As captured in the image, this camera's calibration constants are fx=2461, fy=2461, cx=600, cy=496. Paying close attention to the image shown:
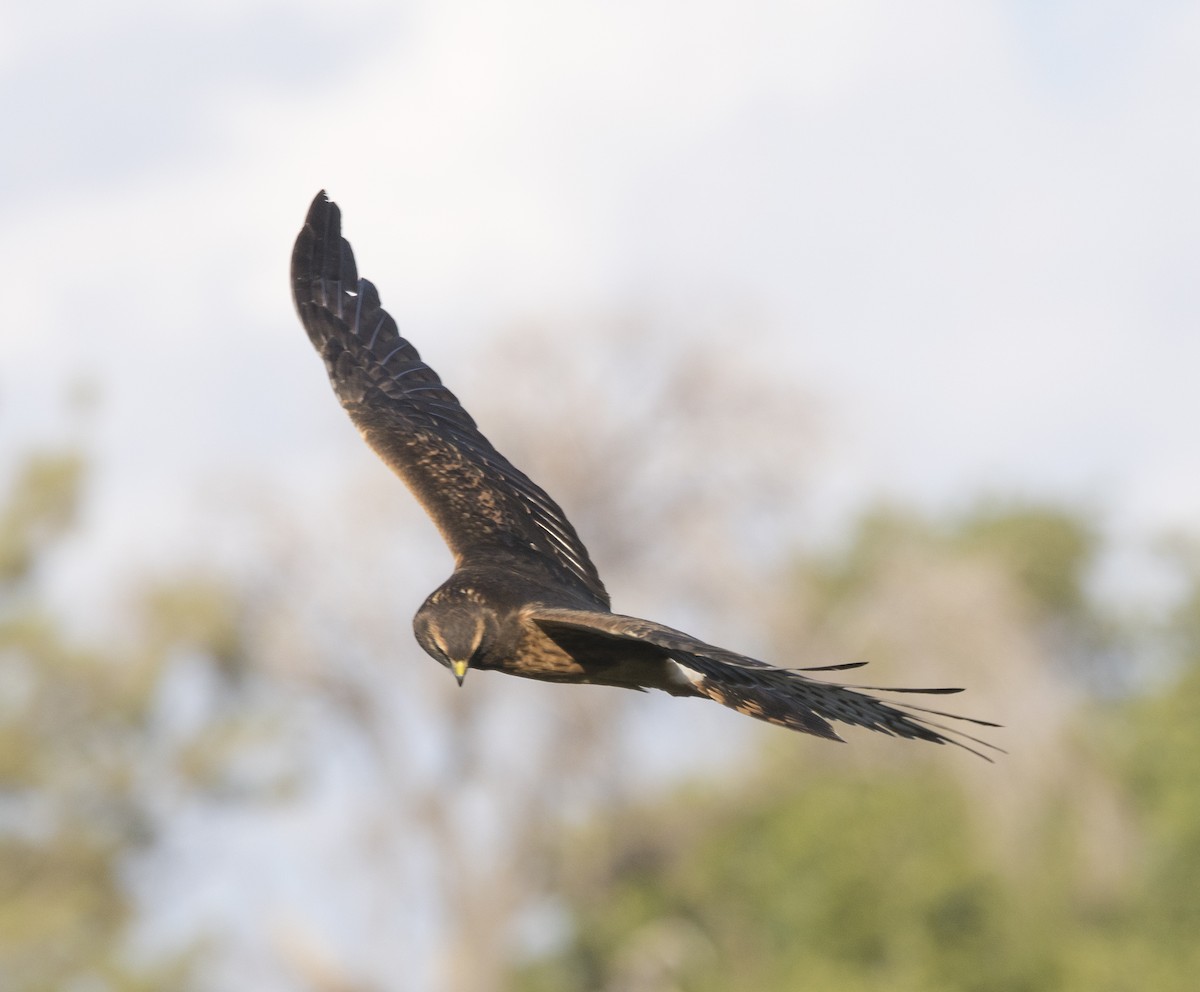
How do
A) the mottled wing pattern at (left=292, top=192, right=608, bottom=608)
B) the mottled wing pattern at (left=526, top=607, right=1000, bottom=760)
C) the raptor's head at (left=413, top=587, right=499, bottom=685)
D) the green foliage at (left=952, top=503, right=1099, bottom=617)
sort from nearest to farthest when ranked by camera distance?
1. the mottled wing pattern at (left=526, top=607, right=1000, bottom=760)
2. the raptor's head at (left=413, top=587, right=499, bottom=685)
3. the mottled wing pattern at (left=292, top=192, right=608, bottom=608)
4. the green foliage at (left=952, top=503, right=1099, bottom=617)

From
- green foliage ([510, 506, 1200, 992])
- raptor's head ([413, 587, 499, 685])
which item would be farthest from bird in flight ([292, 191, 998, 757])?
green foliage ([510, 506, 1200, 992])

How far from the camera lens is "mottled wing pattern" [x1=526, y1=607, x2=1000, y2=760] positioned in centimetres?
846

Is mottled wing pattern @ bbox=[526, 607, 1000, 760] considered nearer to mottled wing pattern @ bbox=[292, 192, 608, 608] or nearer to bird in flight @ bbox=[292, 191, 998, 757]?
bird in flight @ bbox=[292, 191, 998, 757]

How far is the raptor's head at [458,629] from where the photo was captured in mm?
9867

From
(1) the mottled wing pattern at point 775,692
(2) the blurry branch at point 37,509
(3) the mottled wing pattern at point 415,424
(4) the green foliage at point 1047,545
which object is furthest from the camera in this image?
(4) the green foliage at point 1047,545

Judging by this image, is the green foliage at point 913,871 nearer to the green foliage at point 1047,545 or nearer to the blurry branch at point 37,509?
the green foliage at point 1047,545

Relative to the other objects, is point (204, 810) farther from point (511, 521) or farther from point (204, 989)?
point (511, 521)

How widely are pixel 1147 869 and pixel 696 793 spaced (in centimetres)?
816

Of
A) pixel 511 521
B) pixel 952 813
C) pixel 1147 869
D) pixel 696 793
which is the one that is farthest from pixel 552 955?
pixel 511 521

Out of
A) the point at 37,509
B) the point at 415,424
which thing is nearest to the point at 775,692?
the point at 415,424

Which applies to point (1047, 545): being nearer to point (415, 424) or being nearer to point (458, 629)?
point (415, 424)

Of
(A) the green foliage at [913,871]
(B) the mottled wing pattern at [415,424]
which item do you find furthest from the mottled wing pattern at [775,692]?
(A) the green foliage at [913,871]

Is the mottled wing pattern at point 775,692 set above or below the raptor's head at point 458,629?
below

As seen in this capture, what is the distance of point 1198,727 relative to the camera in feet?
143
